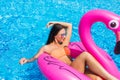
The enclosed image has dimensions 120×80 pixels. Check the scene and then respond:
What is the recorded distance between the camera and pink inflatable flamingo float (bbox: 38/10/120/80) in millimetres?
2982

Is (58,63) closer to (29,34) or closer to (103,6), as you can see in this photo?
(29,34)

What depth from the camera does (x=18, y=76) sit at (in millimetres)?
3854

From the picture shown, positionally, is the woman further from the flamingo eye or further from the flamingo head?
the flamingo eye

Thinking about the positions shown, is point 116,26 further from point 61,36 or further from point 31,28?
point 31,28

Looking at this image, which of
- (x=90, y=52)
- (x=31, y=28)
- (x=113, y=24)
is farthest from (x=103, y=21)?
(x=31, y=28)

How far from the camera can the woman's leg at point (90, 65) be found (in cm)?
310

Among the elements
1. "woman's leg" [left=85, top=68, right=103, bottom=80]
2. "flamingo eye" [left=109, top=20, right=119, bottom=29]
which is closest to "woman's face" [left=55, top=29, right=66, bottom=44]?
"woman's leg" [left=85, top=68, right=103, bottom=80]

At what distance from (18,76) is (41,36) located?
1032 mm

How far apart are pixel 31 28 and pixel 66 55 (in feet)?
5.32

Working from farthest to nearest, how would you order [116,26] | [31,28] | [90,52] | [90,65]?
[31,28] < [90,52] < [90,65] < [116,26]

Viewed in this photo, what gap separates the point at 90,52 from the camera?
3.34 m

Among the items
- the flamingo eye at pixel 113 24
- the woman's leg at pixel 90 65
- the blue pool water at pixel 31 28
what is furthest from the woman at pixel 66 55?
the blue pool water at pixel 31 28

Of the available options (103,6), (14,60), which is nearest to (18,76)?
(14,60)

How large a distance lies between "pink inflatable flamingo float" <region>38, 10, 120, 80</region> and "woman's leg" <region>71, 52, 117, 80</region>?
4.6 inches
